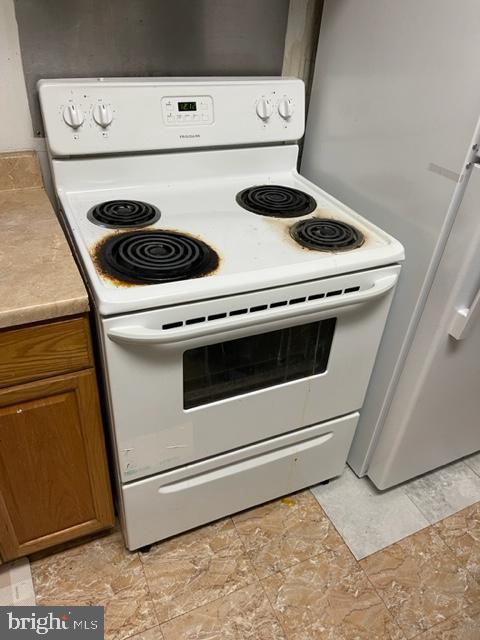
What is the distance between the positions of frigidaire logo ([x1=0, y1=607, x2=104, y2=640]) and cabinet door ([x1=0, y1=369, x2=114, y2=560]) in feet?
0.50

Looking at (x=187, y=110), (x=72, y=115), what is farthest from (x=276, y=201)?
(x=72, y=115)

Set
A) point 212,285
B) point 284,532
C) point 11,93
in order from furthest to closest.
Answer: point 284,532
point 11,93
point 212,285

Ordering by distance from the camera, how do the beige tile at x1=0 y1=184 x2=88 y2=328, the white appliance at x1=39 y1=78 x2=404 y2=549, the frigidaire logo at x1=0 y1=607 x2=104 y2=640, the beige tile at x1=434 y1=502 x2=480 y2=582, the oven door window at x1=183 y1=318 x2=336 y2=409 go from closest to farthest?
1. the beige tile at x1=0 y1=184 x2=88 y2=328
2. the white appliance at x1=39 y1=78 x2=404 y2=549
3. the oven door window at x1=183 y1=318 x2=336 y2=409
4. the frigidaire logo at x1=0 y1=607 x2=104 y2=640
5. the beige tile at x1=434 y1=502 x2=480 y2=582

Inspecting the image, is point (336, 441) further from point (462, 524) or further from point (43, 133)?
point (43, 133)

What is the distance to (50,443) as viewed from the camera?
3.53 ft

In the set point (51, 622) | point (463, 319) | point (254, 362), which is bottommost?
point (51, 622)

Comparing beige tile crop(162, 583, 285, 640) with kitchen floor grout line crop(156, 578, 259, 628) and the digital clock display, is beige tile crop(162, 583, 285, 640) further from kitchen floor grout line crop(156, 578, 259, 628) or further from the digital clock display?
the digital clock display

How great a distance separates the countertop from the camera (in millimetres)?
864

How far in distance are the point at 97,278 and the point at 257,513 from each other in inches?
38.6

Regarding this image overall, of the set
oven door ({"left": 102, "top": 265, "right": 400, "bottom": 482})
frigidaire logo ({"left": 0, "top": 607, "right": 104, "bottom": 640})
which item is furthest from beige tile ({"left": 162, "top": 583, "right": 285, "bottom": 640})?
oven door ({"left": 102, "top": 265, "right": 400, "bottom": 482})

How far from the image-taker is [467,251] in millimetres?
1076

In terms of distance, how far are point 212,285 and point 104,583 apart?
0.93m

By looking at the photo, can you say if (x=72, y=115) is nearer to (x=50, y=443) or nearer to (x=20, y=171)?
(x=20, y=171)

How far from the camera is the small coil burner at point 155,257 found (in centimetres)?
94
